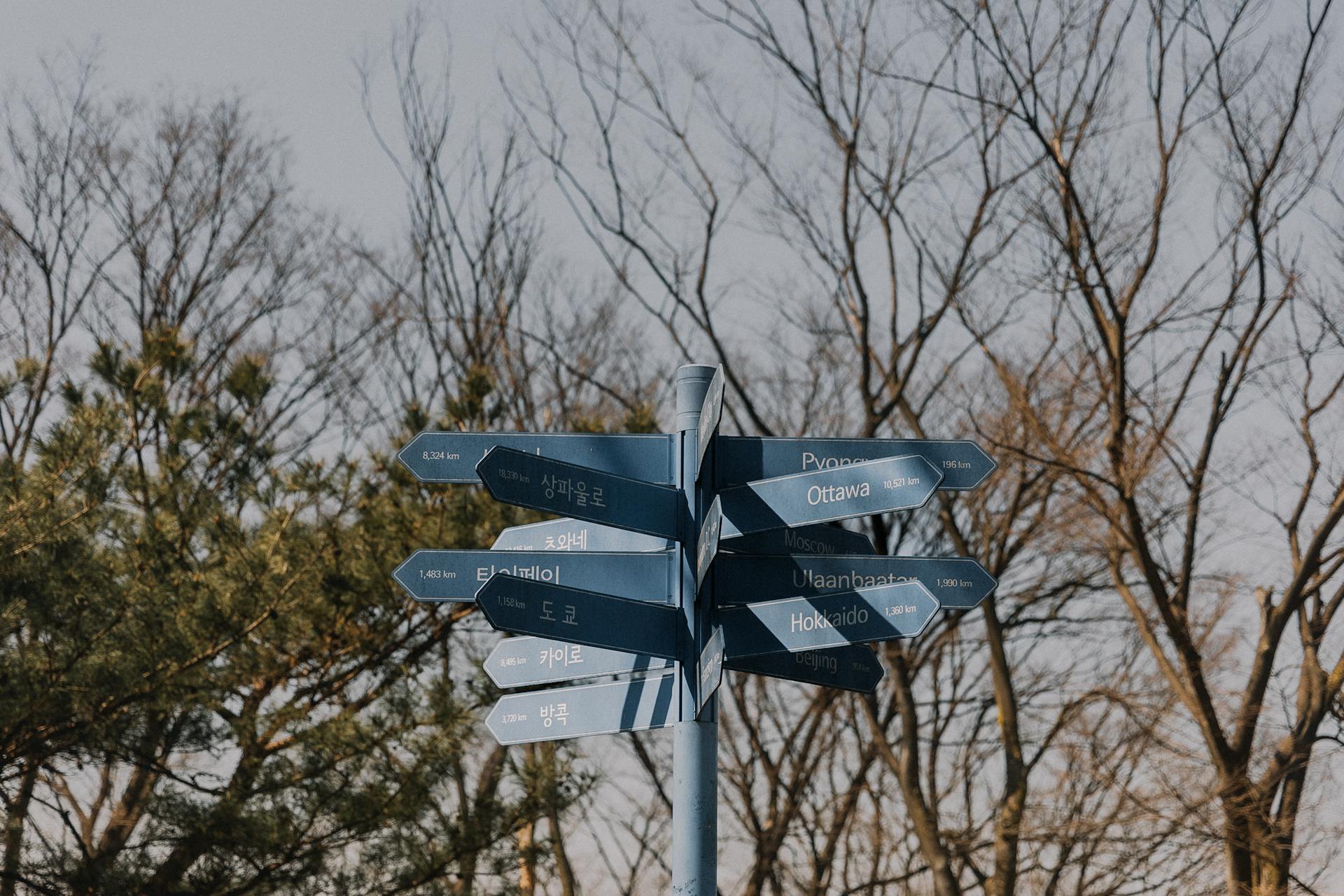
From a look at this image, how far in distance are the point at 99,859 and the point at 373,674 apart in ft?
5.45

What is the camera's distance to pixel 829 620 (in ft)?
10.3

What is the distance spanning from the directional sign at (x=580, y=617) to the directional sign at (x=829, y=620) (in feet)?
0.53

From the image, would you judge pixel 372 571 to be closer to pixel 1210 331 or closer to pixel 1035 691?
pixel 1210 331

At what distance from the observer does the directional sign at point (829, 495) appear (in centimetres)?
318

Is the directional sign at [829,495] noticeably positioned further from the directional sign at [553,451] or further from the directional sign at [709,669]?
the directional sign at [709,669]

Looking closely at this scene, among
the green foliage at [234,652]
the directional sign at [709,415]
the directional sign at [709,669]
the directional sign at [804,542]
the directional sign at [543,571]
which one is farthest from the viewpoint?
the green foliage at [234,652]

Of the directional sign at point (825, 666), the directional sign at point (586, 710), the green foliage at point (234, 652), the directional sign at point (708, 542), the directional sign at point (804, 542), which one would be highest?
the green foliage at point (234, 652)

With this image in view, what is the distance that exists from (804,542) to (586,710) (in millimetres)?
728

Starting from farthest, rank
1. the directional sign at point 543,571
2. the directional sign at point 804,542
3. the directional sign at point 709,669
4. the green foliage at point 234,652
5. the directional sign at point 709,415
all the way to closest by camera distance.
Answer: the green foliage at point 234,652
the directional sign at point 804,542
the directional sign at point 543,571
the directional sign at point 709,415
the directional sign at point 709,669

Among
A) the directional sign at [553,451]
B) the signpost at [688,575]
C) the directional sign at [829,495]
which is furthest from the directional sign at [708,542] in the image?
the directional sign at [553,451]

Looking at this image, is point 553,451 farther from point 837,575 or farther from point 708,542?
point 837,575

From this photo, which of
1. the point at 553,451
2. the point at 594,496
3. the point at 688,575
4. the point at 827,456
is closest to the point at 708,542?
the point at 688,575

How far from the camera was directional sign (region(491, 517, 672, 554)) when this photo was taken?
11.4 ft

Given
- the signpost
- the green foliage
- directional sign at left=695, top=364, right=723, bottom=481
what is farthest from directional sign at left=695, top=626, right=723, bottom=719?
the green foliage
